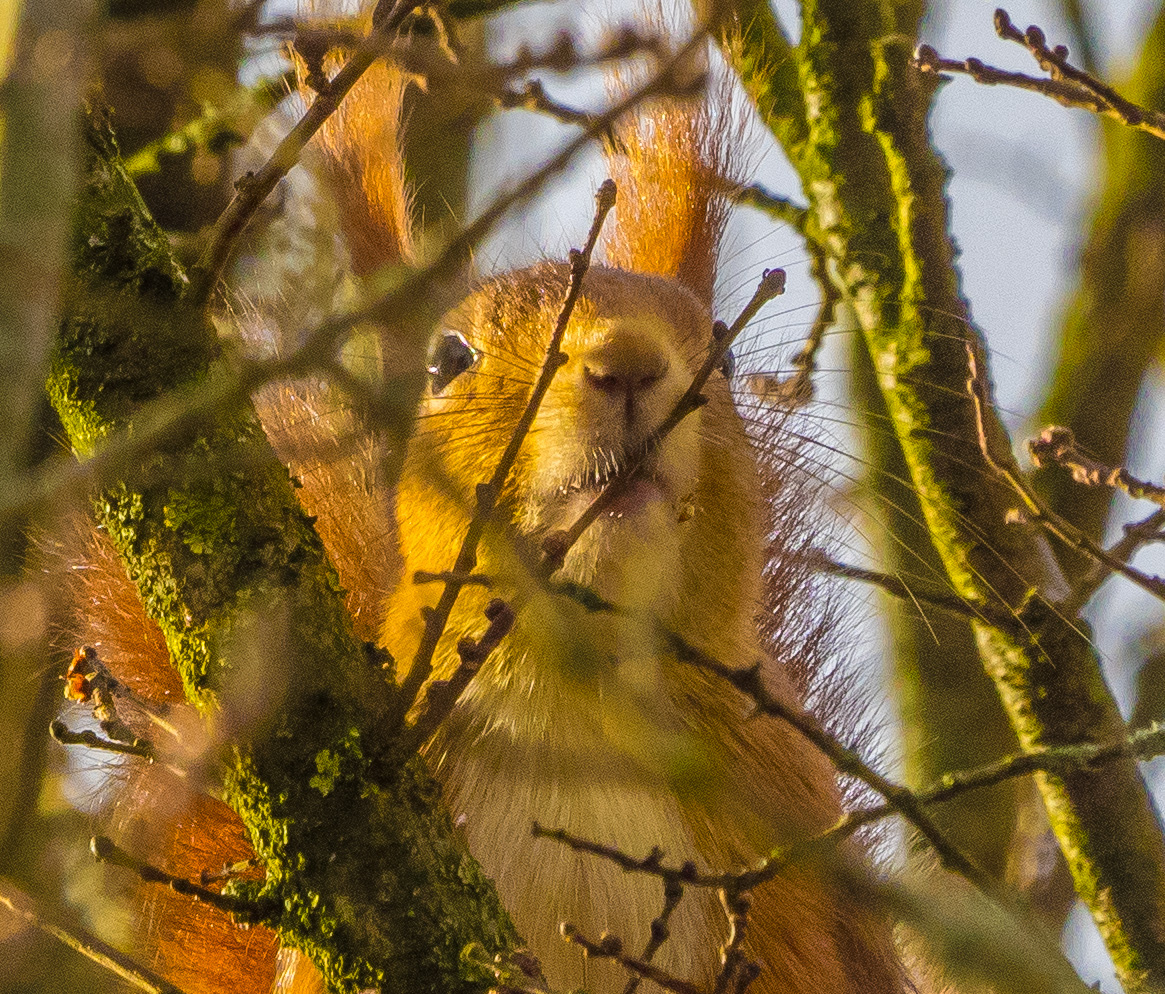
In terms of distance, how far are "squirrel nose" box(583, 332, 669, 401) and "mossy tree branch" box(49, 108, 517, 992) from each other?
545 millimetres

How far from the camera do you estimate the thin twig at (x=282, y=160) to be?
167cm

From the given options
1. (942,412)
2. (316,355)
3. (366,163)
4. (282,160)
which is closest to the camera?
(316,355)

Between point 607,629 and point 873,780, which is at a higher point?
point 607,629

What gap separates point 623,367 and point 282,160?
0.75 m

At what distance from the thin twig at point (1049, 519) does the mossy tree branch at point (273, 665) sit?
1.02m

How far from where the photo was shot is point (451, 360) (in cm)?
279

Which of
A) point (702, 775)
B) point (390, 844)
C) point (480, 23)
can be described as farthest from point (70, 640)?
point (480, 23)

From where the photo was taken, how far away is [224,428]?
1.91 meters

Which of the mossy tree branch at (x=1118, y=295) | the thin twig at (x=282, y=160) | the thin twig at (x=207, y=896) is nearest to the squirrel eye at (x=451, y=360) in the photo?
the thin twig at (x=282, y=160)

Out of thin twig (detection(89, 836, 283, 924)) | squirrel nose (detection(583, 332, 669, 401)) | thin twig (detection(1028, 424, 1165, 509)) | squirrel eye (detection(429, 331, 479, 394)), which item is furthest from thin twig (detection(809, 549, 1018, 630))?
thin twig (detection(89, 836, 283, 924))

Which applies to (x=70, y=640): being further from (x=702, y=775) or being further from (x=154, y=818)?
(x=702, y=775)

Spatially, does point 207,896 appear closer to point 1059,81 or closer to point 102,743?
point 102,743

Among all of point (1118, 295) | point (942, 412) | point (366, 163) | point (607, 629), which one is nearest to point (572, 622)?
point (607, 629)

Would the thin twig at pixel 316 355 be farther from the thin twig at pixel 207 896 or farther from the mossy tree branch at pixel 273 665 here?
the thin twig at pixel 207 896
